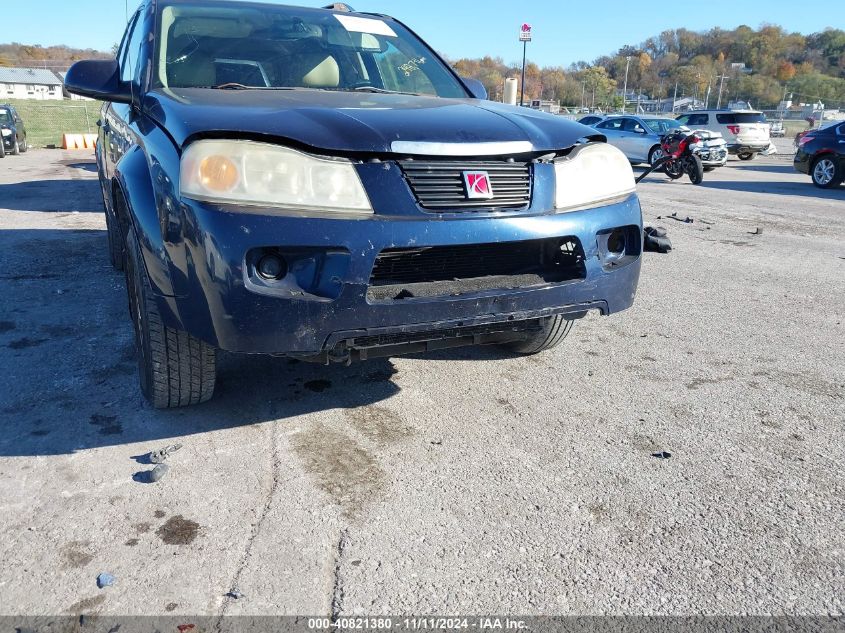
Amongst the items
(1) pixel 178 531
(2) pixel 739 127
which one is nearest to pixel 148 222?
(1) pixel 178 531

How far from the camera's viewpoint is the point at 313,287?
2189 millimetres

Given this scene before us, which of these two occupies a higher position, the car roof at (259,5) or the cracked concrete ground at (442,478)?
the car roof at (259,5)

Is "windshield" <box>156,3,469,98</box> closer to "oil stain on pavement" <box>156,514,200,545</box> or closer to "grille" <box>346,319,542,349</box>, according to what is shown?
"grille" <box>346,319,542,349</box>

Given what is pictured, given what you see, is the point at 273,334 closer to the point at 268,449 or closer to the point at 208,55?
the point at 268,449

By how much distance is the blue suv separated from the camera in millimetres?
2152

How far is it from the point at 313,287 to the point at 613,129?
63.3ft

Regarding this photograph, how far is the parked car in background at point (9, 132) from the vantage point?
18.2 metres

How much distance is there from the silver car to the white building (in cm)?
8355

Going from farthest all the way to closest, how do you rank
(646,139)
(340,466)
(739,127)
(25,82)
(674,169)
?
1. (25,82)
2. (739,127)
3. (646,139)
4. (674,169)
5. (340,466)

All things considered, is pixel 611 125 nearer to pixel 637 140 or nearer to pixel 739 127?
pixel 637 140

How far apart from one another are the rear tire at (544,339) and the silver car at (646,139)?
14.5m

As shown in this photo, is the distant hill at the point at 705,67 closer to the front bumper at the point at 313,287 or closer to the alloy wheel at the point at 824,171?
the alloy wheel at the point at 824,171

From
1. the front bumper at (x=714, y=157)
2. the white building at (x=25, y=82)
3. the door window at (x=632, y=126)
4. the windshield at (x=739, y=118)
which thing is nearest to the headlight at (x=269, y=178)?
the front bumper at (x=714, y=157)

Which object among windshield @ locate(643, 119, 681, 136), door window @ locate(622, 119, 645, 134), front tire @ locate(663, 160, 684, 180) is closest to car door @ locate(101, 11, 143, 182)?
front tire @ locate(663, 160, 684, 180)
